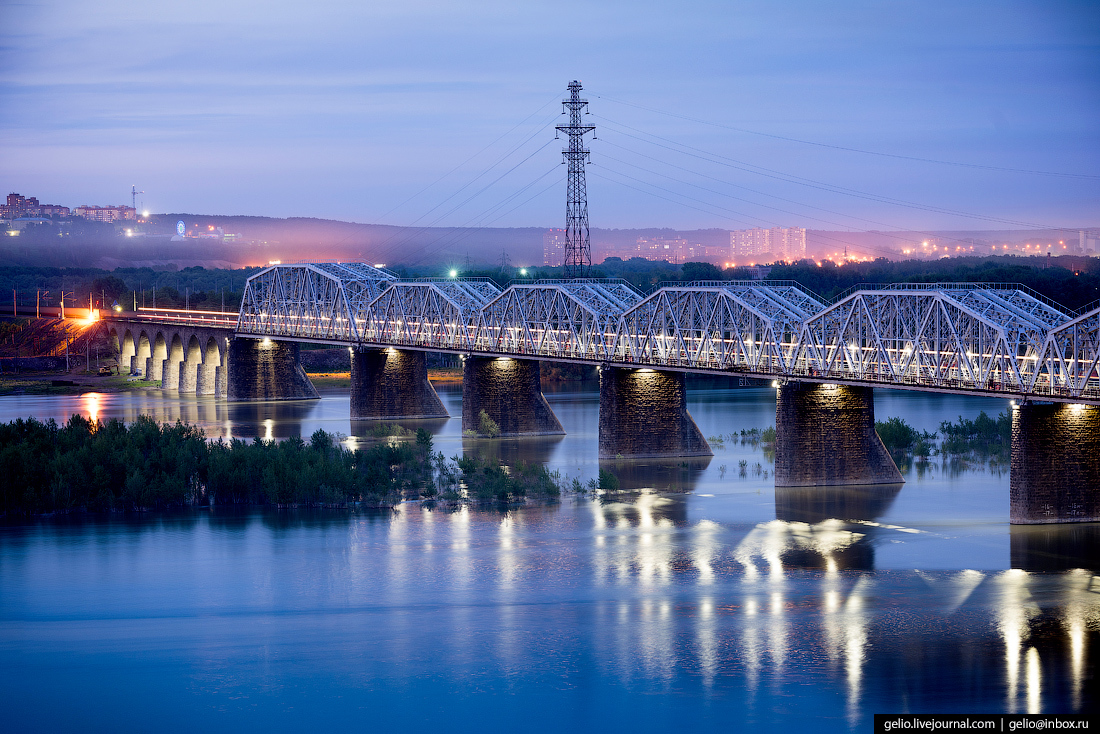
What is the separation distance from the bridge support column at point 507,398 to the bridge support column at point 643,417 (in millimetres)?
11928

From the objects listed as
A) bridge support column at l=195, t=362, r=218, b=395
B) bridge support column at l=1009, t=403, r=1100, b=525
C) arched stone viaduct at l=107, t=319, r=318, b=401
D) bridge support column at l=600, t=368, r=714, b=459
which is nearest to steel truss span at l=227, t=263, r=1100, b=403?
bridge support column at l=1009, t=403, r=1100, b=525

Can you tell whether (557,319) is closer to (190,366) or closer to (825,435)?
(825,435)

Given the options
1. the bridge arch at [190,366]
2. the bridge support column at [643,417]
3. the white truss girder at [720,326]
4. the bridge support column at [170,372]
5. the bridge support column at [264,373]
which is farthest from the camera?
the bridge support column at [170,372]

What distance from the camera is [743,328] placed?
2496 inches

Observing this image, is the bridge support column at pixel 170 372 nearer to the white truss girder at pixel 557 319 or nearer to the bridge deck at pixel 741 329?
the bridge deck at pixel 741 329

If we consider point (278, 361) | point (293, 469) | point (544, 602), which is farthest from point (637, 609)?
point (278, 361)

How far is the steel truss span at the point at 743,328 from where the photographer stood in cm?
4750

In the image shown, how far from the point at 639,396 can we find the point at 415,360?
97.2ft

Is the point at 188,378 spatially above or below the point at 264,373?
above

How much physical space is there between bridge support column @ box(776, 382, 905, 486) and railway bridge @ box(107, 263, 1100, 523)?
0.06 meters

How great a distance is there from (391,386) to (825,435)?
137 feet

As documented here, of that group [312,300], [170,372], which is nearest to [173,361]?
[170,372]

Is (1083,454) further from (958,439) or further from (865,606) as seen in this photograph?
(958,439)

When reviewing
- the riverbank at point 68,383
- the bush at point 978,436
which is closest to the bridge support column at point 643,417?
the bush at point 978,436
